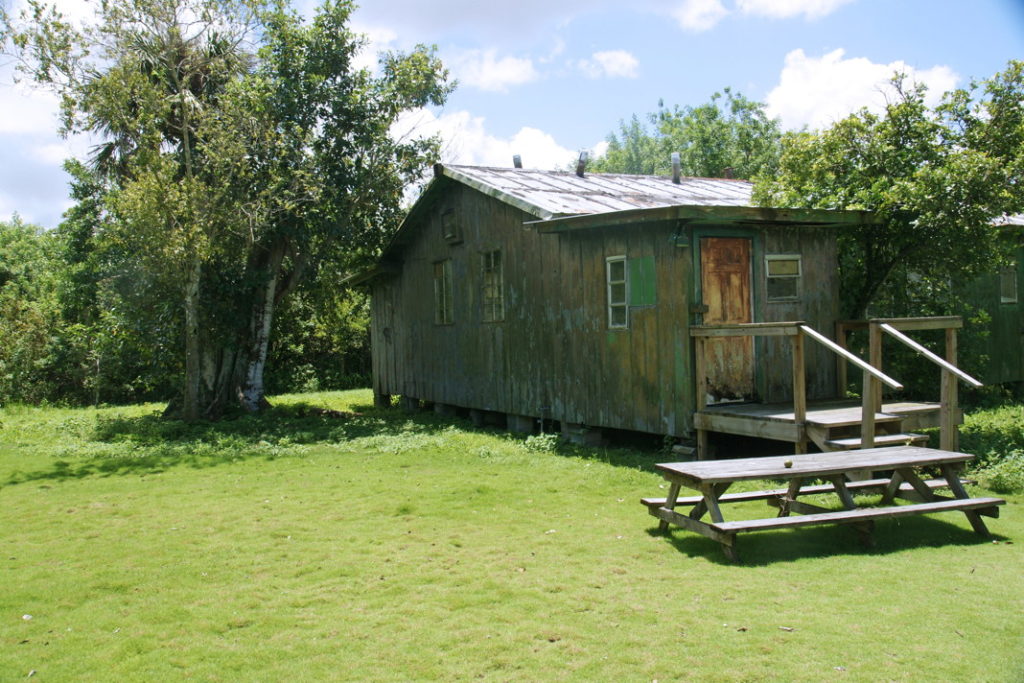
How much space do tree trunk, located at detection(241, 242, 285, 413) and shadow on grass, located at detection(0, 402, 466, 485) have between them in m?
0.61

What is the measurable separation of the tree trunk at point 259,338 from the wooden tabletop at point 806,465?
12291mm

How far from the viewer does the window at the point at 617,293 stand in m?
10.8

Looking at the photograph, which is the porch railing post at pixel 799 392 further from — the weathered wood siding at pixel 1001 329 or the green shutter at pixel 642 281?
the weathered wood siding at pixel 1001 329

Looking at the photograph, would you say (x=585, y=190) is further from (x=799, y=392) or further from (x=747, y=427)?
(x=799, y=392)

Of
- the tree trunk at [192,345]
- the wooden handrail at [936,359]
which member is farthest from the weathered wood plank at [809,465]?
the tree trunk at [192,345]

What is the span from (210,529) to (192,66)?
12.0 metres

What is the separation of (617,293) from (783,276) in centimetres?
212

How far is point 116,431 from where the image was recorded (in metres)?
14.2

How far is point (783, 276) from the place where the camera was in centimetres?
1074

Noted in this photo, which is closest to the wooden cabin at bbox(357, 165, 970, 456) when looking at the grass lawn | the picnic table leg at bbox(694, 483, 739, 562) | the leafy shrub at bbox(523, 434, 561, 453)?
the leafy shrub at bbox(523, 434, 561, 453)

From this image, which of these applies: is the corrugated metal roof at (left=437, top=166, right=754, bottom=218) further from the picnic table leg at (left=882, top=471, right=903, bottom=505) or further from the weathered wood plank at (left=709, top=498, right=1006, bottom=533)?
the weathered wood plank at (left=709, top=498, right=1006, bottom=533)

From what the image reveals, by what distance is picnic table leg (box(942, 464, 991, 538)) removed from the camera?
653 centimetres

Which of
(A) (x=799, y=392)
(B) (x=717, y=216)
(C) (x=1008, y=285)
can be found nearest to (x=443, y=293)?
(B) (x=717, y=216)

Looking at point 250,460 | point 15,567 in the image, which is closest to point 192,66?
point 250,460
